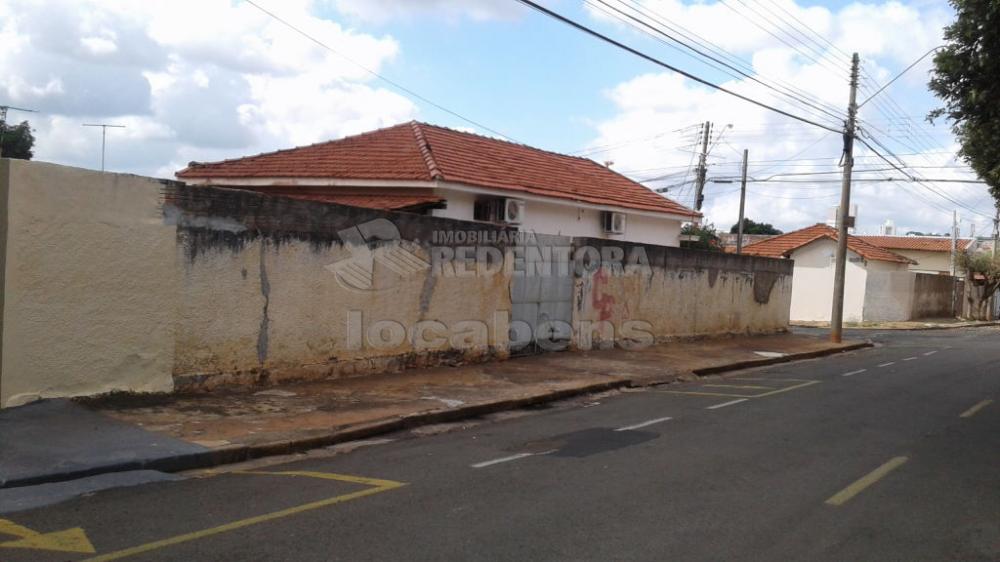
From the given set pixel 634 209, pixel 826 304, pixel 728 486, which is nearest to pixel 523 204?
pixel 634 209

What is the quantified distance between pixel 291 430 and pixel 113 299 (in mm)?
2650

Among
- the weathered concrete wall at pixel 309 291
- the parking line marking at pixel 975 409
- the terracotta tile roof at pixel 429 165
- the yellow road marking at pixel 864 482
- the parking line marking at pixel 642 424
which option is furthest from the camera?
the terracotta tile roof at pixel 429 165

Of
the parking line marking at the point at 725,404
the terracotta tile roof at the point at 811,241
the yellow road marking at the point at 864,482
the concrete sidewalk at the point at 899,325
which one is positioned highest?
the terracotta tile roof at the point at 811,241

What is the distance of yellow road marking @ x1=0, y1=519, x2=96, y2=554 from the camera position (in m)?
5.12

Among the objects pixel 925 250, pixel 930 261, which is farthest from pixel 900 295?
pixel 930 261

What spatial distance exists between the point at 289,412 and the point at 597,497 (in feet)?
14.5

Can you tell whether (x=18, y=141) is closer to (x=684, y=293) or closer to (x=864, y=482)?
(x=684, y=293)

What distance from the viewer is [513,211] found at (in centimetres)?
1898

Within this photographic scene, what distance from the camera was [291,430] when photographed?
8.70 m

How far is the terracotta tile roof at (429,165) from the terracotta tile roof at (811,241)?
1585 cm

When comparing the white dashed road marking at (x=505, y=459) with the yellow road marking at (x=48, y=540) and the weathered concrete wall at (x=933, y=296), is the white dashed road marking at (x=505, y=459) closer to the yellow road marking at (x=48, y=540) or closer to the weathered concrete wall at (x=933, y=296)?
the yellow road marking at (x=48, y=540)

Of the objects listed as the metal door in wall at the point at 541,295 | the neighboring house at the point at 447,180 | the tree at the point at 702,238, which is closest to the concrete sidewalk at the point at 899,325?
the tree at the point at 702,238

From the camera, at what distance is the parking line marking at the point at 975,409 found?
11.4 metres

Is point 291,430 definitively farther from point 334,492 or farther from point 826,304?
point 826,304
